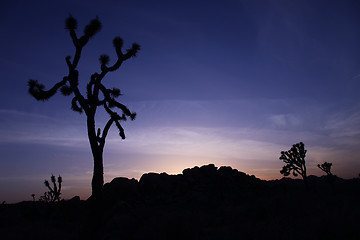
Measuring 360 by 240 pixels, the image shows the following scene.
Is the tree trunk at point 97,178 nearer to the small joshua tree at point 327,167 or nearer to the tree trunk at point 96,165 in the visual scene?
the tree trunk at point 96,165

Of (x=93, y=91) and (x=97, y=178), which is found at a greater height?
(x=93, y=91)

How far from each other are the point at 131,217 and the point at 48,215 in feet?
72.1

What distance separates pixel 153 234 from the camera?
6328 millimetres

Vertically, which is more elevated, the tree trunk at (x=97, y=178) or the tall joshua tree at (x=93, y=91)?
the tall joshua tree at (x=93, y=91)

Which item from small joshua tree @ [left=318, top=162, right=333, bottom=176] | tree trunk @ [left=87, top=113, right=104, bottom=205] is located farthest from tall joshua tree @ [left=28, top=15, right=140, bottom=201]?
small joshua tree @ [left=318, top=162, right=333, bottom=176]

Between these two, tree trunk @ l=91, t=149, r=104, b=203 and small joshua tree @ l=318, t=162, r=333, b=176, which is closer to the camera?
tree trunk @ l=91, t=149, r=104, b=203

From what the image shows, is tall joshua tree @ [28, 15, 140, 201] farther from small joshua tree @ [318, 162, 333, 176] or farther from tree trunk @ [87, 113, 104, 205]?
small joshua tree @ [318, 162, 333, 176]

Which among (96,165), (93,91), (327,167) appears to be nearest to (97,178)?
(96,165)

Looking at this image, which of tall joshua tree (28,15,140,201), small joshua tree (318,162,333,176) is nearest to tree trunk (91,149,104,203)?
tall joshua tree (28,15,140,201)

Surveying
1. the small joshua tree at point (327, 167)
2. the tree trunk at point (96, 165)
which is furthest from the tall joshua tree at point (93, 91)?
the small joshua tree at point (327, 167)

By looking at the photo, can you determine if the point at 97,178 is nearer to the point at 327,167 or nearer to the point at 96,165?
the point at 96,165

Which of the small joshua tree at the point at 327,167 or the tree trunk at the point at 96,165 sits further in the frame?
the small joshua tree at the point at 327,167

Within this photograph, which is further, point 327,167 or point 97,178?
point 327,167

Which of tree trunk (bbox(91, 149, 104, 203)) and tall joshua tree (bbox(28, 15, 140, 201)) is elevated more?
tall joshua tree (bbox(28, 15, 140, 201))
